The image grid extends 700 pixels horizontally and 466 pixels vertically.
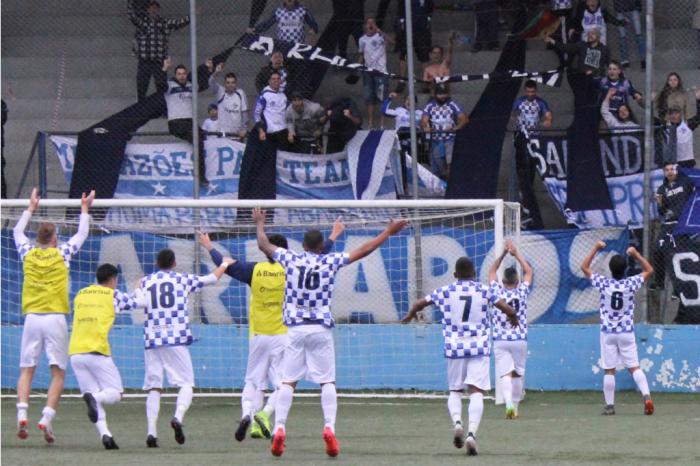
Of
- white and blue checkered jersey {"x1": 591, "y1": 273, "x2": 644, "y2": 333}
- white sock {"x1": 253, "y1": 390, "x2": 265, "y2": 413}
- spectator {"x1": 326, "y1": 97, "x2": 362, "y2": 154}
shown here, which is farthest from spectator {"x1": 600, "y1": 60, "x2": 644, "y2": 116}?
white sock {"x1": 253, "y1": 390, "x2": 265, "y2": 413}

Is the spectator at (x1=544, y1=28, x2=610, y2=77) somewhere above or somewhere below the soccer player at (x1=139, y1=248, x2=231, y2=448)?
above

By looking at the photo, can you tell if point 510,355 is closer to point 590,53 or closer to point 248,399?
point 248,399

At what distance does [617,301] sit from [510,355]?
4.64 feet

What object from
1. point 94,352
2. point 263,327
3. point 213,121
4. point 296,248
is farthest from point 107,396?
point 213,121

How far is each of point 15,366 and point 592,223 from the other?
8.13m

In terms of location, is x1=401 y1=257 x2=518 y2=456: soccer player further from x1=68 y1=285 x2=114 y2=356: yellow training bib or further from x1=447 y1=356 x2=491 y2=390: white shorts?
x1=68 y1=285 x2=114 y2=356: yellow training bib

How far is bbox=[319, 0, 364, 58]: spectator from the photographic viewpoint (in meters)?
22.9

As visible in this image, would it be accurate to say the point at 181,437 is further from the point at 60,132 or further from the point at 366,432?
the point at 60,132

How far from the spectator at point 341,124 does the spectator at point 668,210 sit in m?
4.35

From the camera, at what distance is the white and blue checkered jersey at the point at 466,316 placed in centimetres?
1387

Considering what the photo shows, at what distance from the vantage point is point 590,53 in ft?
73.8

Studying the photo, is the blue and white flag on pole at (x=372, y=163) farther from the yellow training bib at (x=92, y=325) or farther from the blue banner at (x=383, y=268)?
the yellow training bib at (x=92, y=325)

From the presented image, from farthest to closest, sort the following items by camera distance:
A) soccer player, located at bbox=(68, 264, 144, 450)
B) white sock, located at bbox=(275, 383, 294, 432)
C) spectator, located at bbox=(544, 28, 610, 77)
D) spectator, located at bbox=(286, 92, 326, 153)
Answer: spectator, located at bbox=(544, 28, 610, 77), spectator, located at bbox=(286, 92, 326, 153), soccer player, located at bbox=(68, 264, 144, 450), white sock, located at bbox=(275, 383, 294, 432)

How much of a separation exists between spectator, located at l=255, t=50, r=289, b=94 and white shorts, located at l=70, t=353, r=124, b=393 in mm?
8570
